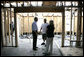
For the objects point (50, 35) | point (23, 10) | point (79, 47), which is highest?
point (23, 10)

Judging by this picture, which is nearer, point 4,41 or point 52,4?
point 52,4

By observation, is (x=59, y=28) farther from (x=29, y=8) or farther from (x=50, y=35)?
(x=50, y=35)

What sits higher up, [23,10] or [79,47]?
[23,10]

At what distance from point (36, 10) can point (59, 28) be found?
860 cm

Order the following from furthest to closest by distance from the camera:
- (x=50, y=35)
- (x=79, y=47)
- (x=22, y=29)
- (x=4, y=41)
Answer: (x=22, y=29) < (x=4, y=41) < (x=79, y=47) < (x=50, y=35)

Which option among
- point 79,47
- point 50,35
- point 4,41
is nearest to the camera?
point 50,35

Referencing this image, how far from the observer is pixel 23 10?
7316 mm

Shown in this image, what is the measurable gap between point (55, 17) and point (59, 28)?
149cm

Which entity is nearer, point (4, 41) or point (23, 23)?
point (4, 41)

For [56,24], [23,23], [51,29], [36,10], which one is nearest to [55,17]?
[56,24]

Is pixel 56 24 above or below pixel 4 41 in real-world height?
above

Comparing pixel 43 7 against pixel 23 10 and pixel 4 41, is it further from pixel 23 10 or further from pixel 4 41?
pixel 4 41

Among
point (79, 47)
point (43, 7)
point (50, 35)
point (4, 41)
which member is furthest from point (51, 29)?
point (4, 41)

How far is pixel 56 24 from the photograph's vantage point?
15500 mm
